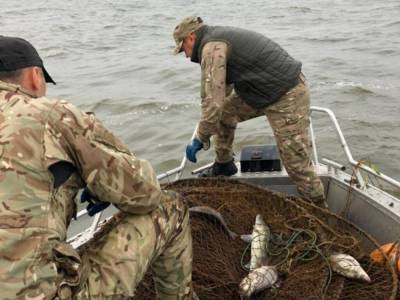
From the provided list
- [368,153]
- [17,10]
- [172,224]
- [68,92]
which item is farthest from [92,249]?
[17,10]

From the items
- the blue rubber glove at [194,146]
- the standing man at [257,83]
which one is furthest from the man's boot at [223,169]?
the standing man at [257,83]

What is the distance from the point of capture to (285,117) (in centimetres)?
505

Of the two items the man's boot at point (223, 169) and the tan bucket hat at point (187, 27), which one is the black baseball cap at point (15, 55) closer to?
the tan bucket hat at point (187, 27)

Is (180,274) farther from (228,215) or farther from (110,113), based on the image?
(110,113)

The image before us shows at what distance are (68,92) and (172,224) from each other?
1168 centimetres

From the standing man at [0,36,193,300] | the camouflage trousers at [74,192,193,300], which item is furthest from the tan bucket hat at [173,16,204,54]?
the standing man at [0,36,193,300]

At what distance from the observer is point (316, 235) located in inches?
168

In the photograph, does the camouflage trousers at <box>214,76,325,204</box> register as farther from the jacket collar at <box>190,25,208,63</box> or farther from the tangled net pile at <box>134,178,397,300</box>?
the jacket collar at <box>190,25,208,63</box>

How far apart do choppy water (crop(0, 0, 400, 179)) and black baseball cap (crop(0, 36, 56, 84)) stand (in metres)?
6.66

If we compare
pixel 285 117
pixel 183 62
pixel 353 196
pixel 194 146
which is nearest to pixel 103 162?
pixel 194 146

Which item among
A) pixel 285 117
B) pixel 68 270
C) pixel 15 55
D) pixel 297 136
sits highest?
pixel 15 55

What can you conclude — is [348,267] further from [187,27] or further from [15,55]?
[15,55]

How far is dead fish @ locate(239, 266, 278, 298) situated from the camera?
3661 millimetres

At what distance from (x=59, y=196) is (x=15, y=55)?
804 mm
